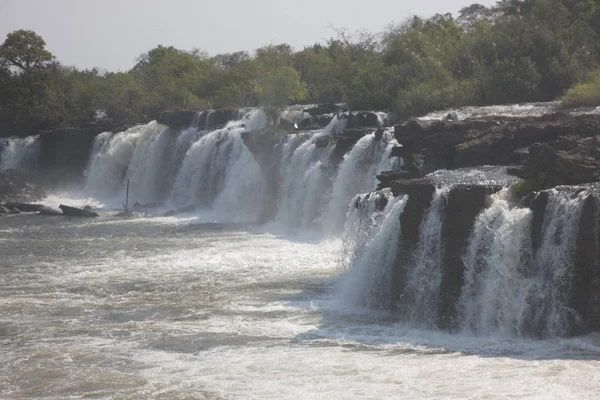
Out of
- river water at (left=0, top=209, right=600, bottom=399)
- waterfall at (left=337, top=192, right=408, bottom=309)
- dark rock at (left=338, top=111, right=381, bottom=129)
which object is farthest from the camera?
dark rock at (left=338, top=111, right=381, bottom=129)

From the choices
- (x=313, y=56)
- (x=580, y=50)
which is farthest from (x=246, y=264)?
(x=313, y=56)

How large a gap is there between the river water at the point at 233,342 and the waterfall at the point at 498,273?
0.44 metres

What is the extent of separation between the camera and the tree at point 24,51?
5731 centimetres

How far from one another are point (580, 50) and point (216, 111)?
15851mm

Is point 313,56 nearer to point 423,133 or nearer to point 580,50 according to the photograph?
point 580,50

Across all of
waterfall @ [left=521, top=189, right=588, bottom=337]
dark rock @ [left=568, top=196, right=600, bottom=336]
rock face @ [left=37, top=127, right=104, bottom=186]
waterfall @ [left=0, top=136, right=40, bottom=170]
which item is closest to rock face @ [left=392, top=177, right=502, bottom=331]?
waterfall @ [left=521, top=189, right=588, bottom=337]

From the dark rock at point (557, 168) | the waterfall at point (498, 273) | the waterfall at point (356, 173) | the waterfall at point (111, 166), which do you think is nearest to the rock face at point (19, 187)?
the waterfall at point (111, 166)

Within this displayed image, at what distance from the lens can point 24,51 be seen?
57469 mm

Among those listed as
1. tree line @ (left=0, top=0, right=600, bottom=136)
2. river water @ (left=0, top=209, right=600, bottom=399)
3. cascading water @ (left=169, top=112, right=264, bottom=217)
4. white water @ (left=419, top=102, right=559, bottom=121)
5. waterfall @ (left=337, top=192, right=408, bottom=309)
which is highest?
tree line @ (left=0, top=0, right=600, bottom=136)

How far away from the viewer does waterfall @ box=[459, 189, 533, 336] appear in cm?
1683

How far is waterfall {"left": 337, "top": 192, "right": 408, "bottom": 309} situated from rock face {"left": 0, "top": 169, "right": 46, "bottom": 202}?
2670 cm

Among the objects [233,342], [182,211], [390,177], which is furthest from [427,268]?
[182,211]

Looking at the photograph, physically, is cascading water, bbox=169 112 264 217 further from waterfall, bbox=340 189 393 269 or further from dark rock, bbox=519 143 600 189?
dark rock, bbox=519 143 600 189

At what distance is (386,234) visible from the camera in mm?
20062
